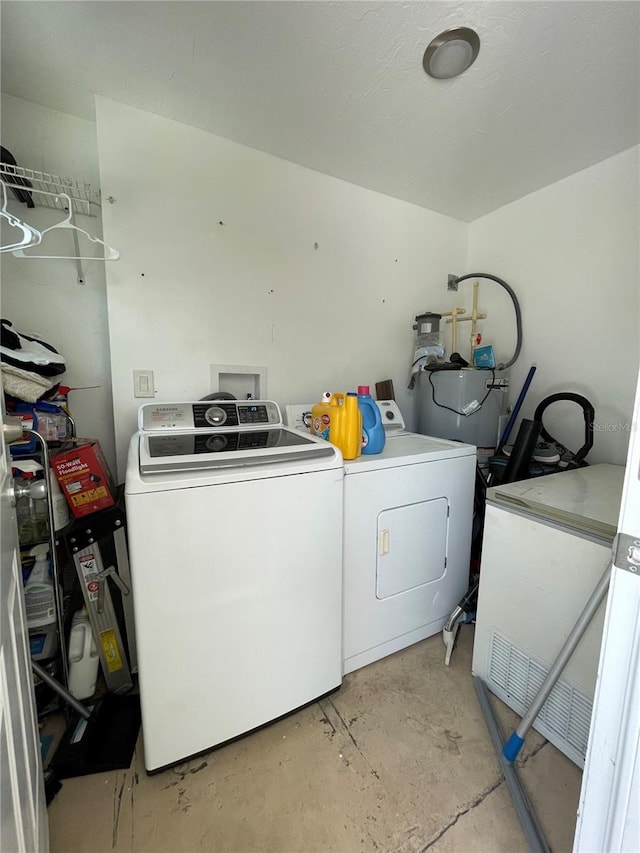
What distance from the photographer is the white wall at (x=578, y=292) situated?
69.9 inches

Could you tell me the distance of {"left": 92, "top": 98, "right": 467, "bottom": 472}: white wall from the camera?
1557 millimetres

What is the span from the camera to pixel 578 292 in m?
1.97

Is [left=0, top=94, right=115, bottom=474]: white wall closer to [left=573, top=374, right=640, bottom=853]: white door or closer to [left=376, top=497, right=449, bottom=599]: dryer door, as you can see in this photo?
[left=376, top=497, right=449, bottom=599]: dryer door

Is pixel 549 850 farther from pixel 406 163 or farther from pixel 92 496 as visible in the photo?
pixel 406 163

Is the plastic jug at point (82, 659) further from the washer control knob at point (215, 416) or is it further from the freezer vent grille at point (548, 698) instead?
the freezer vent grille at point (548, 698)

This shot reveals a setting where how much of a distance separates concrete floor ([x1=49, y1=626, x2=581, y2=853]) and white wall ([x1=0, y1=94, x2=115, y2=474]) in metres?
1.40

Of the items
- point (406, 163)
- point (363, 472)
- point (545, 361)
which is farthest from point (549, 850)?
point (406, 163)

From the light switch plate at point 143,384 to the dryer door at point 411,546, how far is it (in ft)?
4.08

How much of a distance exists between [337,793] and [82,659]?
3.46 ft

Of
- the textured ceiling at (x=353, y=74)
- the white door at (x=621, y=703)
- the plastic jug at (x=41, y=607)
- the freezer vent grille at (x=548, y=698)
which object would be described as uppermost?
the textured ceiling at (x=353, y=74)

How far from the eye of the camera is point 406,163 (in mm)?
1855

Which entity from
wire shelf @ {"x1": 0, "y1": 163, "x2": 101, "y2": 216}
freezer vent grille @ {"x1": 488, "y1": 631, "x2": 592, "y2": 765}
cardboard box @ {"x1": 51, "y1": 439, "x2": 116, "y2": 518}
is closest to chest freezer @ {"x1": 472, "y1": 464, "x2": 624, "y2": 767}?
freezer vent grille @ {"x1": 488, "y1": 631, "x2": 592, "y2": 765}

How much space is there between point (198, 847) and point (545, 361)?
106 inches

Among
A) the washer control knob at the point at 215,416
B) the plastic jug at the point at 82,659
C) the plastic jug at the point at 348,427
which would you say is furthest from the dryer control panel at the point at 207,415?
the plastic jug at the point at 82,659
